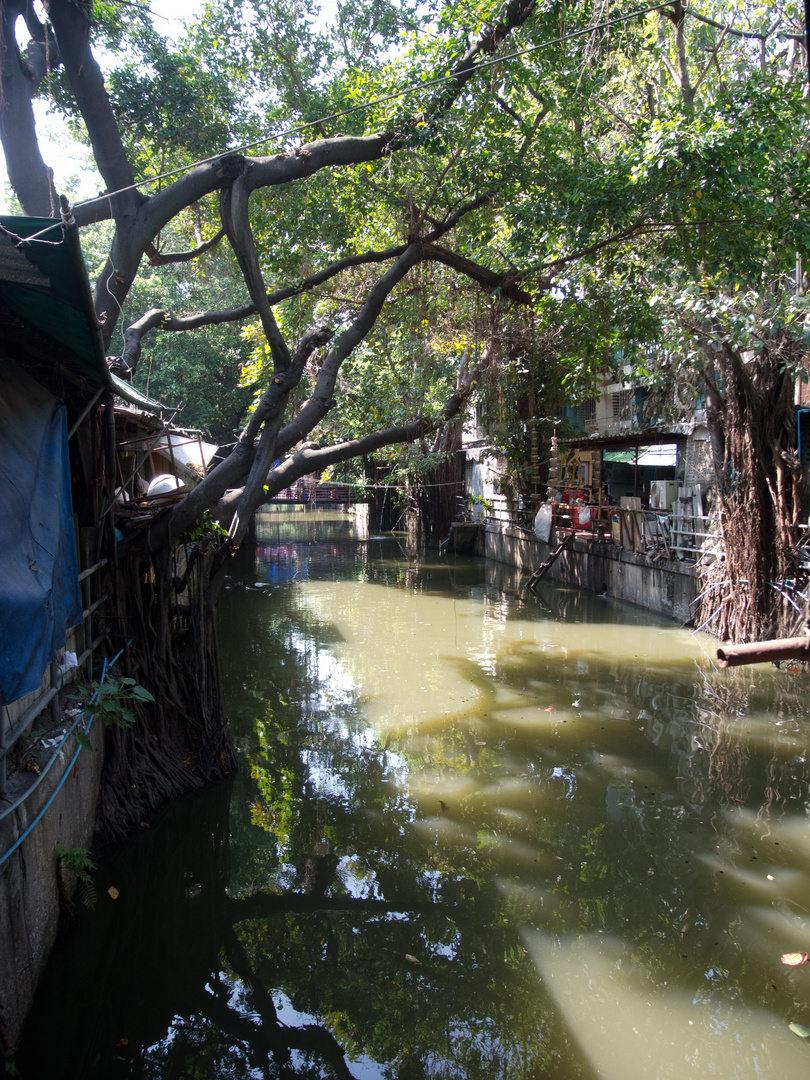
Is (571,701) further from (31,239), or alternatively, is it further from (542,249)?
(31,239)

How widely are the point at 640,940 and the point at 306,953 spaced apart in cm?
191

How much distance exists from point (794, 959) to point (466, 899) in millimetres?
1846

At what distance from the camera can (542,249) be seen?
28.4 ft

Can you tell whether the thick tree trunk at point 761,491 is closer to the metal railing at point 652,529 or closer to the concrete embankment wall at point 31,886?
the metal railing at point 652,529

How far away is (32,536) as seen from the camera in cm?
339

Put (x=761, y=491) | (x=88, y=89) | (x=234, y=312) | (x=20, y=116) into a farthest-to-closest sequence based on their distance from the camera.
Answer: (x=761, y=491) → (x=234, y=312) → (x=88, y=89) → (x=20, y=116)

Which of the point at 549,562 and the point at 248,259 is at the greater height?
the point at 248,259

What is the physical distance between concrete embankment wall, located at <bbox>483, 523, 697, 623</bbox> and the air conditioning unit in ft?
4.44

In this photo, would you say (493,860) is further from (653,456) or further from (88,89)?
(653,456)

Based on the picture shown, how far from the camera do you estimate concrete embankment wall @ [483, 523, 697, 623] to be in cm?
1216

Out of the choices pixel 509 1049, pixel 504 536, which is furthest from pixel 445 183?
pixel 504 536

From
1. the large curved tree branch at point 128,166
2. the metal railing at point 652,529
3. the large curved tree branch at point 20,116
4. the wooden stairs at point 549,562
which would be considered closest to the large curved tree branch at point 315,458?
the large curved tree branch at point 128,166

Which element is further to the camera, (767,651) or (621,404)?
(621,404)

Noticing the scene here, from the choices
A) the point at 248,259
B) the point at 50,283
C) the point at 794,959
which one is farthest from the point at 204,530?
the point at 794,959
